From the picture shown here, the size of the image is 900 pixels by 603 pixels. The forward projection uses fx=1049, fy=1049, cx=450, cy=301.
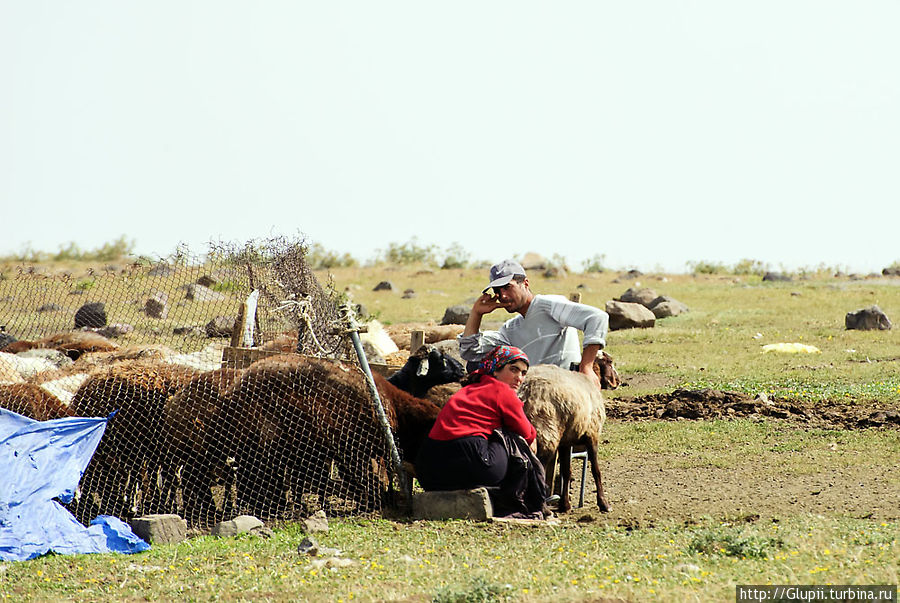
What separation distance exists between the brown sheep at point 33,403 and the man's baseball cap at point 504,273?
3.34 metres

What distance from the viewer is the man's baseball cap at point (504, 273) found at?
8.27m

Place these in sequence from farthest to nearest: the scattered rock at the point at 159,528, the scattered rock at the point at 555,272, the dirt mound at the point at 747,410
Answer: the scattered rock at the point at 555,272, the dirt mound at the point at 747,410, the scattered rock at the point at 159,528

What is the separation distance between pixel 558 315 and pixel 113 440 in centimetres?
348

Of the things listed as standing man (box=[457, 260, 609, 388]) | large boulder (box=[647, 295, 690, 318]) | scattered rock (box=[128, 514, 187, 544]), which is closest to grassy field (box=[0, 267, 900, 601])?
scattered rock (box=[128, 514, 187, 544])

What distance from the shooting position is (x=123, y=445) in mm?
7617

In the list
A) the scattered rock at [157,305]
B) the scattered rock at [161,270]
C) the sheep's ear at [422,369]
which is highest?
→ the scattered rock at [161,270]

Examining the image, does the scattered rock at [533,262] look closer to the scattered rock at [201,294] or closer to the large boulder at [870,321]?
the large boulder at [870,321]

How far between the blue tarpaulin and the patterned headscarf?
8.42 feet

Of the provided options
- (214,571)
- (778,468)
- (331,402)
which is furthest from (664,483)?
(214,571)

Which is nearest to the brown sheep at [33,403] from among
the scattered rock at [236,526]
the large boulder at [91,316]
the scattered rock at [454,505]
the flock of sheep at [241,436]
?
the flock of sheep at [241,436]

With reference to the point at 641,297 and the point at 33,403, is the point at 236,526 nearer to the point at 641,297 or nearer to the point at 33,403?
the point at 33,403

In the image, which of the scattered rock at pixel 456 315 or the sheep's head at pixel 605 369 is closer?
the sheep's head at pixel 605 369

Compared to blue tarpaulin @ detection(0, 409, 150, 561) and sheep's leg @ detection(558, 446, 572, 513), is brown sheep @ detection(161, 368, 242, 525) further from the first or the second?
sheep's leg @ detection(558, 446, 572, 513)

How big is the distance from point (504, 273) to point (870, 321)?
13.4 m
